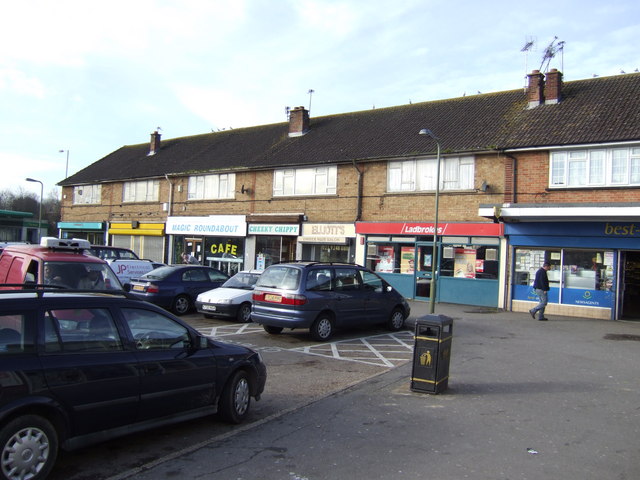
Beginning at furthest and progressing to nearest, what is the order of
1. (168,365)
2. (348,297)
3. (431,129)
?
A: 1. (431,129)
2. (348,297)
3. (168,365)

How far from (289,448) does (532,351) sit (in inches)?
289

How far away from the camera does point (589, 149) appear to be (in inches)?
688

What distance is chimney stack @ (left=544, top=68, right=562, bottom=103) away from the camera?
66.6 feet

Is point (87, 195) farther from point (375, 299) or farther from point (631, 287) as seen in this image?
point (631, 287)

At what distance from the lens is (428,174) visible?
69.1 feet

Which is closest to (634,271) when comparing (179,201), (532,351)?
(532,351)

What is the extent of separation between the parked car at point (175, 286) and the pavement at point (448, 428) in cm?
602

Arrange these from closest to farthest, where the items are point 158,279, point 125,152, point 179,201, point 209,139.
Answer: point 158,279 < point 179,201 < point 209,139 < point 125,152

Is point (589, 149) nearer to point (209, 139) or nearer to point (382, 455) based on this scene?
point (382, 455)

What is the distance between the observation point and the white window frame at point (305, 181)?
940 inches

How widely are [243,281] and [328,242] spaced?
8.67m

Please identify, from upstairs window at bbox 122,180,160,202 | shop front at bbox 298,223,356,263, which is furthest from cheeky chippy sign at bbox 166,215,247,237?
shop front at bbox 298,223,356,263

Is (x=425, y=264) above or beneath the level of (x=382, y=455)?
above

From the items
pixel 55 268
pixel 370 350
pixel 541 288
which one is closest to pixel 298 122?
pixel 541 288
